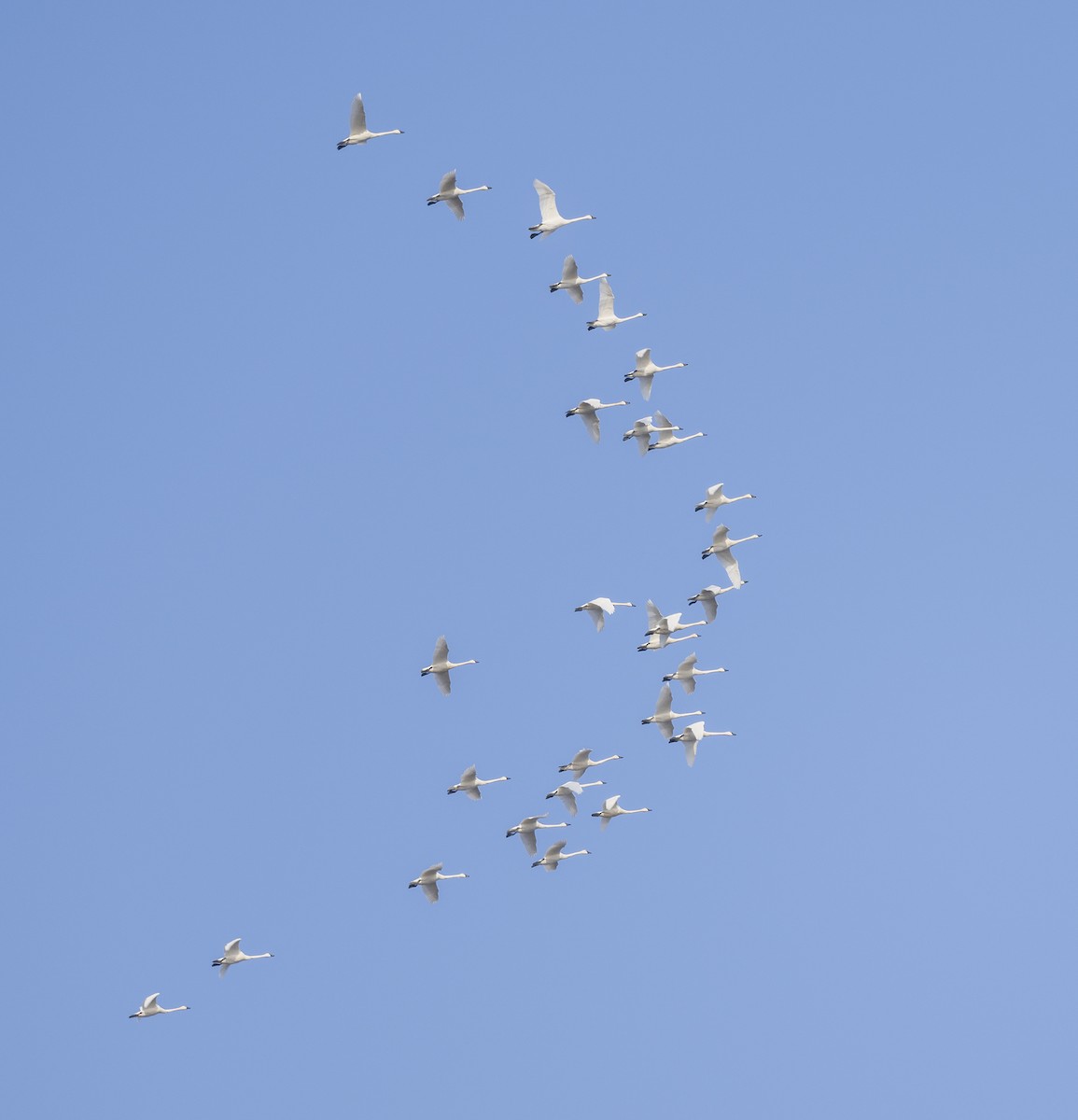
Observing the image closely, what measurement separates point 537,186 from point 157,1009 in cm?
3073

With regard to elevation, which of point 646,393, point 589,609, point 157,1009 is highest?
point 646,393

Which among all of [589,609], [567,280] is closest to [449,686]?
[589,609]

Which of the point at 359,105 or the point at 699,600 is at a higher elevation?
the point at 359,105

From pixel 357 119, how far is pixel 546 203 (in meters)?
6.71

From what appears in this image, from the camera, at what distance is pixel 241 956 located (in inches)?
4909

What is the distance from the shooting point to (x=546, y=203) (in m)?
119

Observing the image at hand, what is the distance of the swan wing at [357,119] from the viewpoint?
4592 inches

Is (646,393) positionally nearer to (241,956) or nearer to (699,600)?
(699,600)

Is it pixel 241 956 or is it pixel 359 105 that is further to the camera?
pixel 241 956

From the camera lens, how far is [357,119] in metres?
118

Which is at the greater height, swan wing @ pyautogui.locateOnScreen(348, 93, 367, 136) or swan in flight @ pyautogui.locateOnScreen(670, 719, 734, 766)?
swan wing @ pyautogui.locateOnScreen(348, 93, 367, 136)

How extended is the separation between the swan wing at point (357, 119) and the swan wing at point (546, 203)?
5.85 meters

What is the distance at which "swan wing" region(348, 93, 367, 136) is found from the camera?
117 metres

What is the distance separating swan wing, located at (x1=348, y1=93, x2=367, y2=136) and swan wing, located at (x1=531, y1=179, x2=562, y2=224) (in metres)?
5.85
